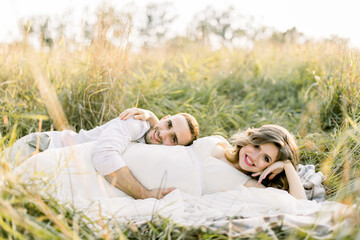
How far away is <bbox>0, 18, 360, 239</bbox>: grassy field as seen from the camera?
1.41 m

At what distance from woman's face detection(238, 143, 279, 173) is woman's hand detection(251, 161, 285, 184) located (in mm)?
25

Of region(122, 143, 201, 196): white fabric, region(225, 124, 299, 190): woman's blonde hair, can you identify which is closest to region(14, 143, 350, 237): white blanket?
region(122, 143, 201, 196): white fabric

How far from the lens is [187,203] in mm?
2004

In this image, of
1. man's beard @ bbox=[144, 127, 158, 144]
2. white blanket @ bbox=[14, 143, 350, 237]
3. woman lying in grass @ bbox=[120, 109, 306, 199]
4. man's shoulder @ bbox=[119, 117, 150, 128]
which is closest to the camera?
white blanket @ bbox=[14, 143, 350, 237]

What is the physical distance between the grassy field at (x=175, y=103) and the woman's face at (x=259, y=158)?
44 cm

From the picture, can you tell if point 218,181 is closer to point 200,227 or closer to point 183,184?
point 183,184

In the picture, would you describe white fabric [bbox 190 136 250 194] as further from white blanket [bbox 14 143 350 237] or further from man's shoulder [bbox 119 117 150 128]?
man's shoulder [bbox 119 117 150 128]

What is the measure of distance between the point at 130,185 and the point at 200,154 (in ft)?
1.74

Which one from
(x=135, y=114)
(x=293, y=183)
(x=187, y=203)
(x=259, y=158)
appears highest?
(x=135, y=114)

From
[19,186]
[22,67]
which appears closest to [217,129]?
[22,67]

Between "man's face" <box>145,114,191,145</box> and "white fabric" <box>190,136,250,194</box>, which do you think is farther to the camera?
"man's face" <box>145,114,191,145</box>

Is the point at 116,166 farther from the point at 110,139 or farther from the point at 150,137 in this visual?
the point at 150,137

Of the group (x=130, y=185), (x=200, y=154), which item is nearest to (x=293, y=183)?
(x=200, y=154)

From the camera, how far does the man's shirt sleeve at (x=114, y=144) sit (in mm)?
2021
